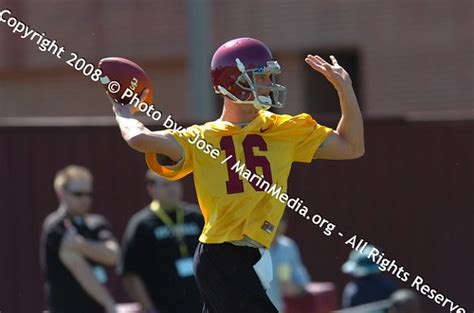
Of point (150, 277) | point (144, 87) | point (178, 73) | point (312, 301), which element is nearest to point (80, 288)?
point (150, 277)

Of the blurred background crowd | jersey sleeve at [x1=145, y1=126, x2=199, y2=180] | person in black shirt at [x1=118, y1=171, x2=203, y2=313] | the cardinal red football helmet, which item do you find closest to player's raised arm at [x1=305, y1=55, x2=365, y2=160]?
the cardinal red football helmet

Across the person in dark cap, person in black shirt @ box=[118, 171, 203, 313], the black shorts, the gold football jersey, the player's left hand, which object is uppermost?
the player's left hand

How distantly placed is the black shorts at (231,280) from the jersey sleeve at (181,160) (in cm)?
35

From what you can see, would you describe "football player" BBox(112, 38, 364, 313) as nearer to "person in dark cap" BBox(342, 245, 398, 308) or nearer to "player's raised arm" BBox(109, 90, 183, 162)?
"player's raised arm" BBox(109, 90, 183, 162)

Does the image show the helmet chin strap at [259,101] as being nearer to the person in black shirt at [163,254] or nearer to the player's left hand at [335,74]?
the player's left hand at [335,74]

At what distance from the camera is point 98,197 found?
10.3 metres

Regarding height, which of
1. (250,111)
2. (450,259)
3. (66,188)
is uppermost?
(250,111)

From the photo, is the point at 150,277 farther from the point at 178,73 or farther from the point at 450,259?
the point at 178,73

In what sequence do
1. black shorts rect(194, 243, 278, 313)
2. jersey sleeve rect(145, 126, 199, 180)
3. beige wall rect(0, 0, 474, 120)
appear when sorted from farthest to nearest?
1. beige wall rect(0, 0, 474, 120)
2. jersey sleeve rect(145, 126, 199, 180)
3. black shorts rect(194, 243, 278, 313)

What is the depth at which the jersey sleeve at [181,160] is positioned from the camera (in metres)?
4.86

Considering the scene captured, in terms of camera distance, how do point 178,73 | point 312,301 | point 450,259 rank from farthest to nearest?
point 178,73
point 450,259
point 312,301

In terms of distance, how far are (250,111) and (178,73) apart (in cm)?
1188

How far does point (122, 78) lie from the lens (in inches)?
198

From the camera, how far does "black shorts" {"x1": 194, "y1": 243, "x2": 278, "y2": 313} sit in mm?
4719
